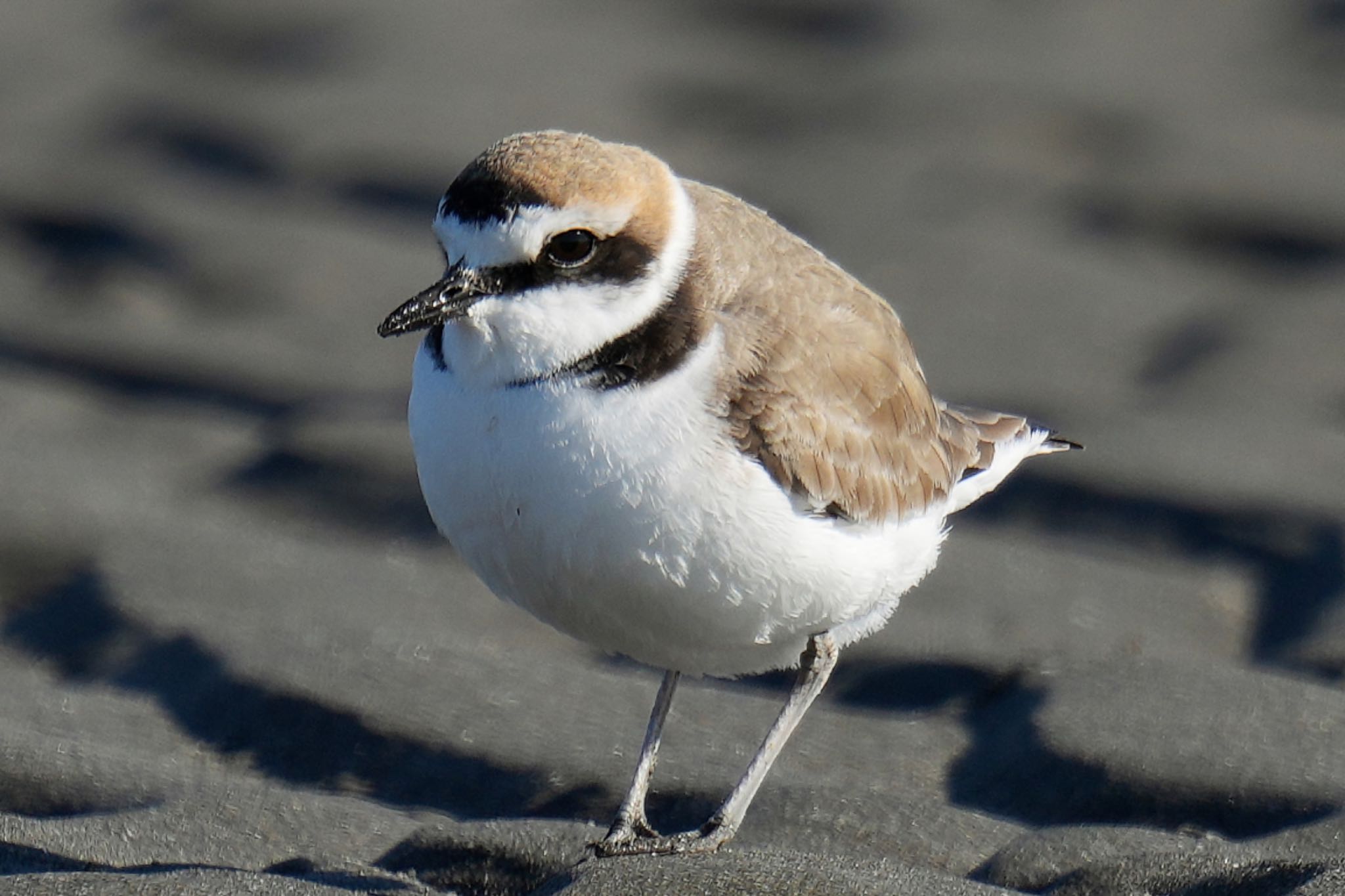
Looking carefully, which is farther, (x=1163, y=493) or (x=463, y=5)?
(x=463, y=5)

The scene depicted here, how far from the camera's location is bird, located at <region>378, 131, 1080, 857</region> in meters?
3.43

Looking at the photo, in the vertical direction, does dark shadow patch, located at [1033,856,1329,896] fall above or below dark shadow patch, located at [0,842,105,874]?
below

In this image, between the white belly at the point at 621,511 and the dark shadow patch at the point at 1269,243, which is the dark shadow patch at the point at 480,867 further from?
the dark shadow patch at the point at 1269,243

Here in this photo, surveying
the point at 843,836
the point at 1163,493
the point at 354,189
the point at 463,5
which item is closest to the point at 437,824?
the point at 843,836

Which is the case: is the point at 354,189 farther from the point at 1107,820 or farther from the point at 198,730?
the point at 1107,820

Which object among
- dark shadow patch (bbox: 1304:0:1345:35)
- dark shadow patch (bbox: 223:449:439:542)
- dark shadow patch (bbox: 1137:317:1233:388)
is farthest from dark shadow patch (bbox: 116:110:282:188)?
dark shadow patch (bbox: 1304:0:1345:35)

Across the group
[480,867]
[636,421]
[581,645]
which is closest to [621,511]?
[636,421]

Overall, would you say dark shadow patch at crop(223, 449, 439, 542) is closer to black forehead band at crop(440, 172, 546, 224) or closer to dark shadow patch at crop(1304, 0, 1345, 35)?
black forehead band at crop(440, 172, 546, 224)

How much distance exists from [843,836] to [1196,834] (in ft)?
2.52

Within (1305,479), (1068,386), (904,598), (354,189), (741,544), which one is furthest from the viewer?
(354,189)

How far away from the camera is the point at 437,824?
377 cm

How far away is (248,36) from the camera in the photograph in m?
9.12

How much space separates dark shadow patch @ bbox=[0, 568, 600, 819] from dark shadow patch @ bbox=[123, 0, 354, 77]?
15.2 feet

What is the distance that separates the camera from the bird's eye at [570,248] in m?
3.46
